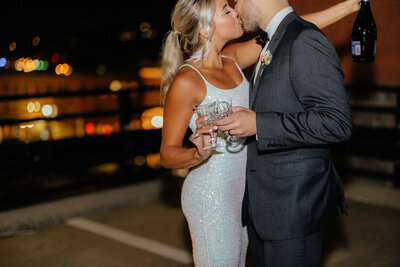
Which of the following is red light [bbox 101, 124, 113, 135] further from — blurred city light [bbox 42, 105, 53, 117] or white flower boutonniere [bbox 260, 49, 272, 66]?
white flower boutonniere [bbox 260, 49, 272, 66]

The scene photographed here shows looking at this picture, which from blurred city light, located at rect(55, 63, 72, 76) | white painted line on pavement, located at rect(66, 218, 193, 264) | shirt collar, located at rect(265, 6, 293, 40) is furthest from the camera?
blurred city light, located at rect(55, 63, 72, 76)

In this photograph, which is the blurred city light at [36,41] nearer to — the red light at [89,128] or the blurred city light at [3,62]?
the blurred city light at [3,62]

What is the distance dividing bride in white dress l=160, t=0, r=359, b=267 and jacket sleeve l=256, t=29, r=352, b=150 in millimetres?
535

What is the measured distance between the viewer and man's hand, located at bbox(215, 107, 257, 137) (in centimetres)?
210

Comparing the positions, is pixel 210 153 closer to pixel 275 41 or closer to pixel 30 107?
pixel 275 41

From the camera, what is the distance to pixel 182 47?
308cm

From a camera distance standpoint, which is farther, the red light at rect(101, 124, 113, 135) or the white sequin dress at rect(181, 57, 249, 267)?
the red light at rect(101, 124, 113, 135)

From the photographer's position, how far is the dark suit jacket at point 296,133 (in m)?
2.06

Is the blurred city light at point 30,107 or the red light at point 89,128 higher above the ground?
the blurred city light at point 30,107

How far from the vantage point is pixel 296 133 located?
6.88ft

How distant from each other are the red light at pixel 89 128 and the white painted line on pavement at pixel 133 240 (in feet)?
8.98

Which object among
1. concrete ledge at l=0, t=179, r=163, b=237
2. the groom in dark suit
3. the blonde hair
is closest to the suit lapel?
the groom in dark suit

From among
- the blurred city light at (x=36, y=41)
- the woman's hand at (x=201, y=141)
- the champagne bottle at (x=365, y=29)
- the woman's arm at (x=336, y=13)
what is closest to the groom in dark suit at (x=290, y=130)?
the woman's hand at (x=201, y=141)

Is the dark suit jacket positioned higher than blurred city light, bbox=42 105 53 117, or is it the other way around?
the dark suit jacket
